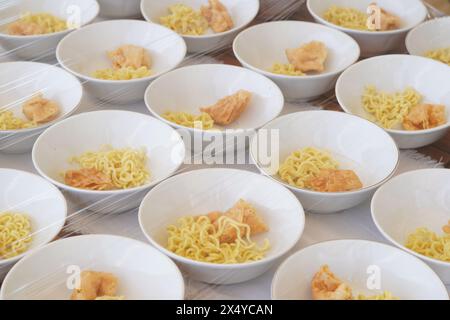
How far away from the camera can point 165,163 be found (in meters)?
2.33

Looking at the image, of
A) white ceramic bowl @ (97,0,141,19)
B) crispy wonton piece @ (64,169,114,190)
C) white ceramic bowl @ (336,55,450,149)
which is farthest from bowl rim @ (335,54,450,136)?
white ceramic bowl @ (97,0,141,19)

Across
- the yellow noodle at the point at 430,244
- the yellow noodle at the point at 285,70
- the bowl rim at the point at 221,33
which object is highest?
the bowl rim at the point at 221,33

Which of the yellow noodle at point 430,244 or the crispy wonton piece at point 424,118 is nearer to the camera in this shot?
the yellow noodle at point 430,244

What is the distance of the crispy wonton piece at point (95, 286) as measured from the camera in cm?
179

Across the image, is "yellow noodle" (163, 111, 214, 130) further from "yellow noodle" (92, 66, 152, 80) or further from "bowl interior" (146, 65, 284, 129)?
"yellow noodle" (92, 66, 152, 80)

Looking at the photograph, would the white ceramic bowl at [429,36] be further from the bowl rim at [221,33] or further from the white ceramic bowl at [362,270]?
the white ceramic bowl at [362,270]

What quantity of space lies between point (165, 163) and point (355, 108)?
0.91 m

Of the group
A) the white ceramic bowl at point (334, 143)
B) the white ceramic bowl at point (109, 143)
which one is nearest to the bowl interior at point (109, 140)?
the white ceramic bowl at point (109, 143)

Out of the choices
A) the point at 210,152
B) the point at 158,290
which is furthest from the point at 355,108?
the point at 158,290

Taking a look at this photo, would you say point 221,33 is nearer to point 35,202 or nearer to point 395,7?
point 395,7

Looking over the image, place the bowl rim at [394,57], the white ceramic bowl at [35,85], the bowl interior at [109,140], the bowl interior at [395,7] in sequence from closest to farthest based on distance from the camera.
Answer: the bowl interior at [109,140], the bowl rim at [394,57], the white ceramic bowl at [35,85], the bowl interior at [395,7]

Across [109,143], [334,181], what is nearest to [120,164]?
[109,143]

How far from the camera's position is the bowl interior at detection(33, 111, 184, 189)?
2.28m

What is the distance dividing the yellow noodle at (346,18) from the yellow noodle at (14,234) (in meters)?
1.93
